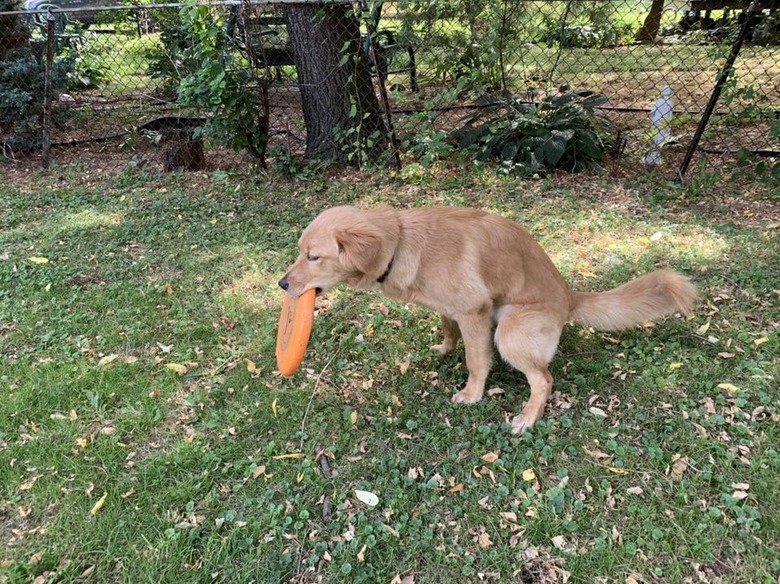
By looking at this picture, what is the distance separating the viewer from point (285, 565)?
2141 millimetres

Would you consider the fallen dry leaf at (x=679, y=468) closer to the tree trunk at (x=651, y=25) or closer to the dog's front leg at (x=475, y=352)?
the dog's front leg at (x=475, y=352)

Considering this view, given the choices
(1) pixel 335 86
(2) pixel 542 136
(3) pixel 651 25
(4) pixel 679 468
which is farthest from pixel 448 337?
(3) pixel 651 25

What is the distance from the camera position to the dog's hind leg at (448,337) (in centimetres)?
328

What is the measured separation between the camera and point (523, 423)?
279 centimetres

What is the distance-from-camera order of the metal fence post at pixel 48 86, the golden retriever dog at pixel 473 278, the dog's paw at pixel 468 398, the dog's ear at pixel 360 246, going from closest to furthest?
the dog's ear at pixel 360 246
the golden retriever dog at pixel 473 278
the dog's paw at pixel 468 398
the metal fence post at pixel 48 86

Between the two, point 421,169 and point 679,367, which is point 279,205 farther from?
point 679,367

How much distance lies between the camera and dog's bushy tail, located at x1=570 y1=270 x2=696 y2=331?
2848mm

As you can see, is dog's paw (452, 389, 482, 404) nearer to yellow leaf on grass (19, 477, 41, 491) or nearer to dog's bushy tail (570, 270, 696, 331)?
dog's bushy tail (570, 270, 696, 331)

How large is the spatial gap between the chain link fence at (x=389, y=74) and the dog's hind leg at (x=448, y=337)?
9.21 ft

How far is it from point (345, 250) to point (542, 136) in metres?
3.94

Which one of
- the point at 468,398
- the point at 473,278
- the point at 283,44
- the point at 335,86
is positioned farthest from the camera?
the point at 283,44

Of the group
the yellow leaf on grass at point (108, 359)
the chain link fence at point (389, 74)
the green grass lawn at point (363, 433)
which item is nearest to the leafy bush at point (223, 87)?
the chain link fence at point (389, 74)

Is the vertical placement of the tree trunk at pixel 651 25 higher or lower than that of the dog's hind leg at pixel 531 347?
higher

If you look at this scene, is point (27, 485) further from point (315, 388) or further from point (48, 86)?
point (48, 86)
